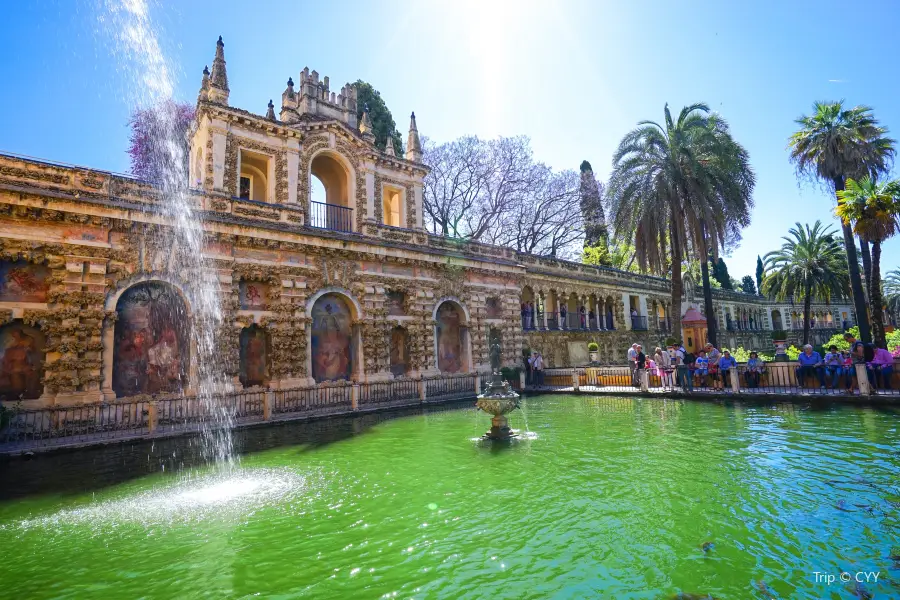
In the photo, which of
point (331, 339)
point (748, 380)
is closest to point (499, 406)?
point (331, 339)

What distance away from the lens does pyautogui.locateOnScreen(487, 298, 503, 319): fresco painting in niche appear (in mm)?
25289

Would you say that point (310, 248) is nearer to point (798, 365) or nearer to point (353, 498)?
point (353, 498)

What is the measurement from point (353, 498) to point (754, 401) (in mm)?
13754

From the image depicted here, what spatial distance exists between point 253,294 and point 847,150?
26694mm

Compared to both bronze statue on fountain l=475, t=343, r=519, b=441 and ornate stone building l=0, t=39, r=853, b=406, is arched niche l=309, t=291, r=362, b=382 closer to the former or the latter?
ornate stone building l=0, t=39, r=853, b=406

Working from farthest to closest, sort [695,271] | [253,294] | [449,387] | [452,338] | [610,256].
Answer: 1. [695,271]
2. [610,256]
3. [452,338]
4. [449,387]
5. [253,294]

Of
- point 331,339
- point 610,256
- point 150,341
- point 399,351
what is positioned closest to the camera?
point 150,341

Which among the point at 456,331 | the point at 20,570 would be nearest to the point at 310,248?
the point at 456,331

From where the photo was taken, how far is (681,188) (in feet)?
68.2

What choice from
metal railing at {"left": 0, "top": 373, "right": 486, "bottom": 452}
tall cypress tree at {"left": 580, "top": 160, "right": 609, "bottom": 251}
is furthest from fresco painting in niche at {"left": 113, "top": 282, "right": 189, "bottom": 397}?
tall cypress tree at {"left": 580, "top": 160, "right": 609, "bottom": 251}

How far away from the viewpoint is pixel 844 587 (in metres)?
4.04

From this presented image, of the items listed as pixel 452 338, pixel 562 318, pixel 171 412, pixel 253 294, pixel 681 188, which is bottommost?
pixel 171 412

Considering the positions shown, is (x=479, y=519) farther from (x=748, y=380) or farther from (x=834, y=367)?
(x=748, y=380)

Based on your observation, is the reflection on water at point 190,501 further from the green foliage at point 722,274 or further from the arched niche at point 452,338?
the green foliage at point 722,274
